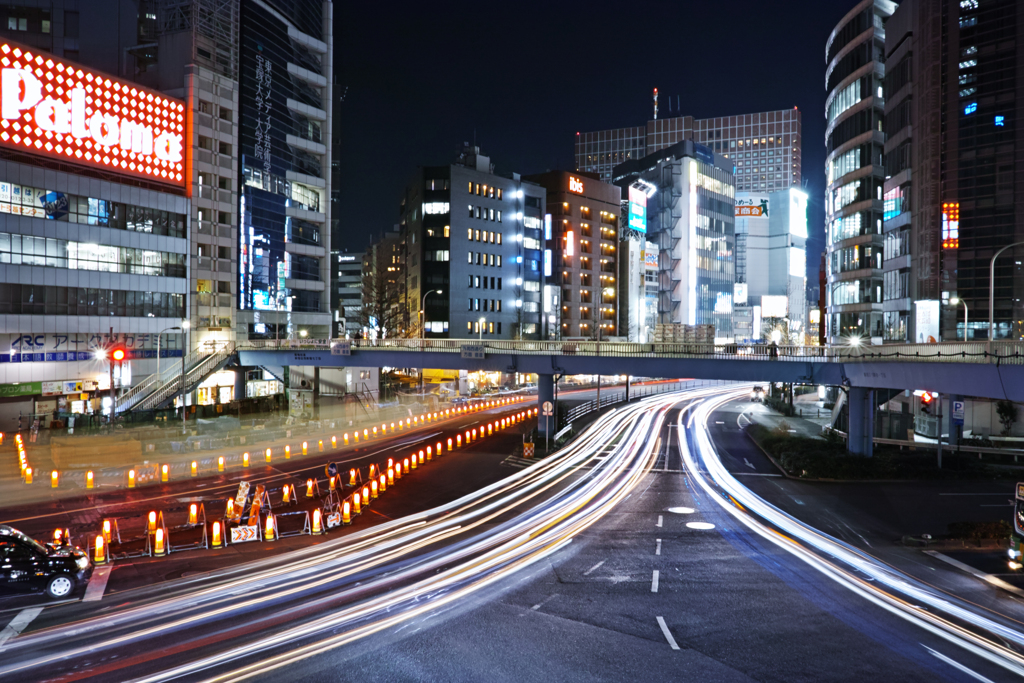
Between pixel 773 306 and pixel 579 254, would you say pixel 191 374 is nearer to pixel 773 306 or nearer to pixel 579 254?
pixel 579 254

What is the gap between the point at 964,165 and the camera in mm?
56250

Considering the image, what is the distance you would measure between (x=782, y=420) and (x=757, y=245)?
5496 inches

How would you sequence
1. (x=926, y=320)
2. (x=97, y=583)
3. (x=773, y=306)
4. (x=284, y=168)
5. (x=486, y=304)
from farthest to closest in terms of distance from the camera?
1. (x=773, y=306)
2. (x=486, y=304)
3. (x=284, y=168)
4. (x=926, y=320)
5. (x=97, y=583)

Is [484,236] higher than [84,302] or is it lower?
higher

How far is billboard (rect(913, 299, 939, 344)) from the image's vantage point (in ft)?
187

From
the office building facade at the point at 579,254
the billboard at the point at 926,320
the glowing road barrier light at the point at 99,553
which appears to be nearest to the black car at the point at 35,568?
the glowing road barrier light at the point at 99,553

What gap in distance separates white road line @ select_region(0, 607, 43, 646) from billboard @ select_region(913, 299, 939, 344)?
A: 61.9 metres

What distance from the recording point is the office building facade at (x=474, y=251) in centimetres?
10025

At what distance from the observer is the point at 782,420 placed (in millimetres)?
61625

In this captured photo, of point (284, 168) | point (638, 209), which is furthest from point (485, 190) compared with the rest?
point (638, 209)

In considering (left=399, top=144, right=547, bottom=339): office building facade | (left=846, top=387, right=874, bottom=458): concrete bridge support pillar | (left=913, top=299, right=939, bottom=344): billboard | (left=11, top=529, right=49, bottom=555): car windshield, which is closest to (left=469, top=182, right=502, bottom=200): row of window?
(left=399, top=144, right=547, bottom=339): office building facade

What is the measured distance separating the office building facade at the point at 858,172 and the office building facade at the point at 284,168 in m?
59.2

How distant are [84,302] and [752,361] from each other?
1957 inches

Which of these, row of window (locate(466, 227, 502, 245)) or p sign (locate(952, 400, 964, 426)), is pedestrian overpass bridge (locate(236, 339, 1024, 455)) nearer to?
p sign (locate(952, 400, 964, 426))
